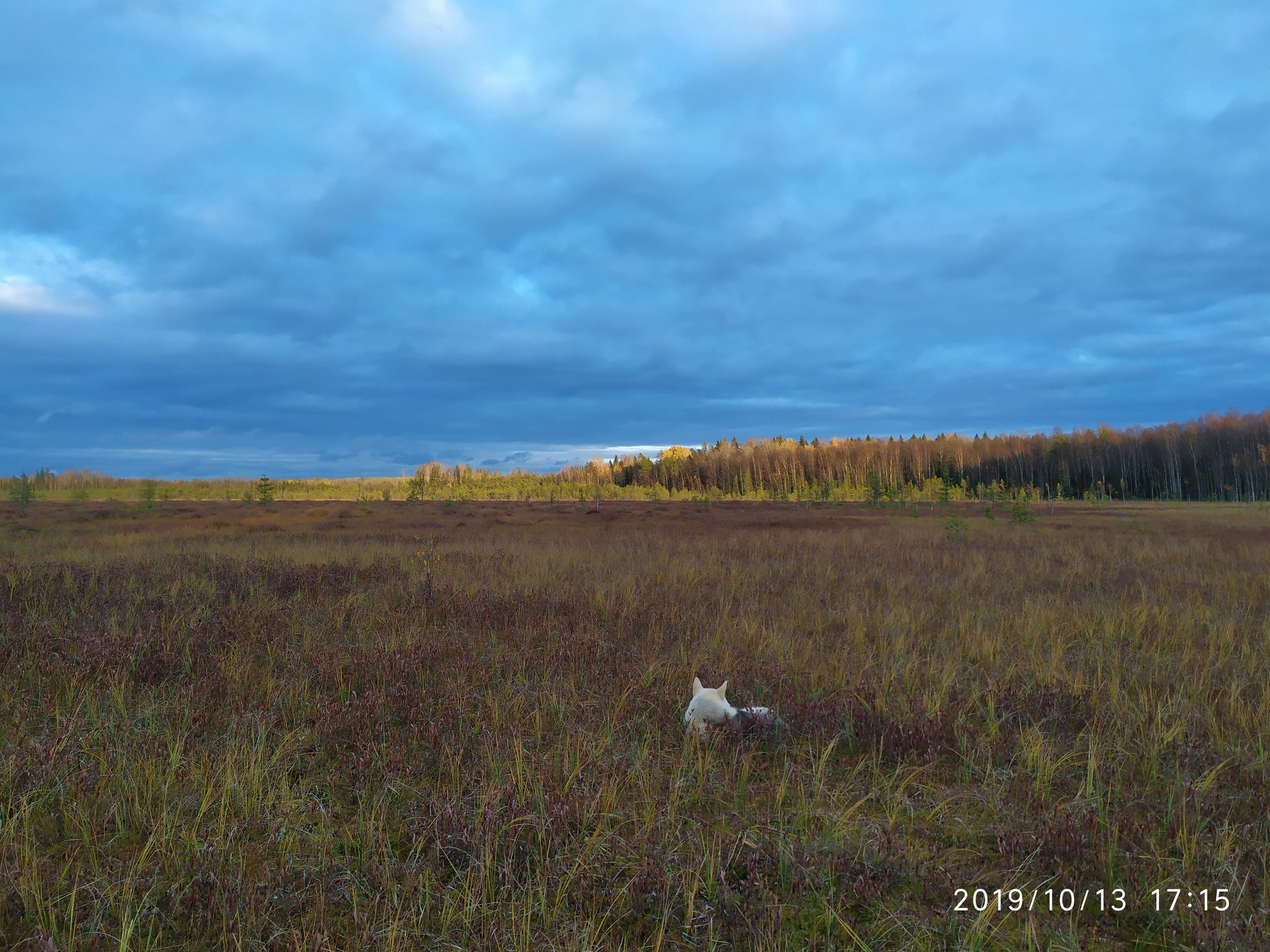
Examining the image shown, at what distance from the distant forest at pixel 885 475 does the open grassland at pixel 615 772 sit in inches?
1816

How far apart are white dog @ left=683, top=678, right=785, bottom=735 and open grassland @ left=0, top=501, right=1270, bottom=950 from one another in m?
0.15

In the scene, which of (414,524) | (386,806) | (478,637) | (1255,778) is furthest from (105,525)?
(1255,778)

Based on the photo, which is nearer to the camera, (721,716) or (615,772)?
(615,772)

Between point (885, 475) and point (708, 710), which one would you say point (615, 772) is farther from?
point (885, 475)

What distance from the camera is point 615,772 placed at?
135 inches

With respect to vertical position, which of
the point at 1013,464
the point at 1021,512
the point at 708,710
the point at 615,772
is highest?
the point at 1013,464

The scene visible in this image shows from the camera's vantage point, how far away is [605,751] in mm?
3736

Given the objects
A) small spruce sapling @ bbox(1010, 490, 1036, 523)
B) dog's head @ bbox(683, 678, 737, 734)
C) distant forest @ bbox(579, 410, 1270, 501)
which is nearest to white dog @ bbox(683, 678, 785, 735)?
dog's head @ bbox(683, 678, 737, 734)

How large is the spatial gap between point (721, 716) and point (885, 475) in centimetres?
9990

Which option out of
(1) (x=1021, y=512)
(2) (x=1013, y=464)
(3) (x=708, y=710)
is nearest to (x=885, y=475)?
(2) (x=1013, y=464)

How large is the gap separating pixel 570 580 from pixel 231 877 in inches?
312

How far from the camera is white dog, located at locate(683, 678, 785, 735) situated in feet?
13.1

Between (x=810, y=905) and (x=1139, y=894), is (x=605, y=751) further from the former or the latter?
(x=1139, y=894)

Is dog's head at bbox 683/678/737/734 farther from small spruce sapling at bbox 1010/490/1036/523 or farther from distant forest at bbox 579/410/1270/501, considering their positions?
distant forest at bbox 579/410/1270/501
